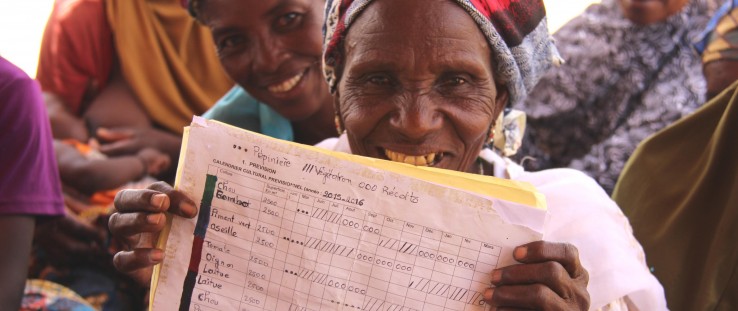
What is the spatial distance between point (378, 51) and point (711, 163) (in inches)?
42.4

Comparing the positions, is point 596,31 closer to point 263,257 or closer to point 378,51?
point 378,51

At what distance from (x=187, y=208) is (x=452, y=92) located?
0.66 meters

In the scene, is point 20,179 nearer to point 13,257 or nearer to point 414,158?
point 13,257

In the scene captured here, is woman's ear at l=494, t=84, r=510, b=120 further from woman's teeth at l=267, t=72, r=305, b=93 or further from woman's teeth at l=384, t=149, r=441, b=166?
woman's teeth at l=267, t=72, r=305, b=93

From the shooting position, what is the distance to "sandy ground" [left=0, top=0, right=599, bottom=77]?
20.4 feet

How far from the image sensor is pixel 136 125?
12.4ft

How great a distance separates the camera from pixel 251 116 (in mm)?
2705

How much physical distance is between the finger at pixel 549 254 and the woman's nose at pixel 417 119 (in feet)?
1.39

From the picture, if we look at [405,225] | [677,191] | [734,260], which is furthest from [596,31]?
[405,225]

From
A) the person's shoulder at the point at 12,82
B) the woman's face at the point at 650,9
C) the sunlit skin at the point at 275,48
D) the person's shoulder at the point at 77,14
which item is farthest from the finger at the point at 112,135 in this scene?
the woman's face at the point at 650,9

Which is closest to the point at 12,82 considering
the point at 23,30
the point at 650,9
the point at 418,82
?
the point at 418,82

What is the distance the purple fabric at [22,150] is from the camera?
1981 mm

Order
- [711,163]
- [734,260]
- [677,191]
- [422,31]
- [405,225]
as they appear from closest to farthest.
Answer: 1. [405,225]
2. [422,31]
3. [734,260]
4. [711,163]
5. [677,191]

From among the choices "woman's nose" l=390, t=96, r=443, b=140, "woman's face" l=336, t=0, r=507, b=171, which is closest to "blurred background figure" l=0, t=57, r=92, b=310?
Result: "woman's face" l=336, t=0, r=507, b=171
